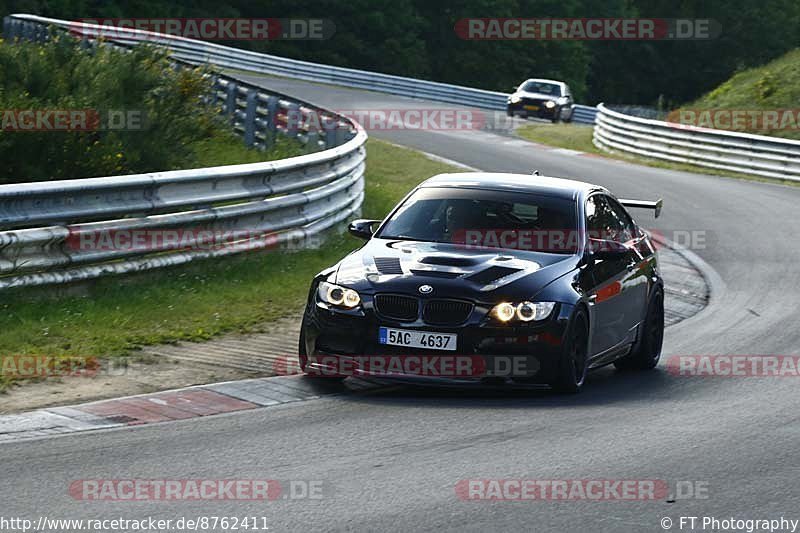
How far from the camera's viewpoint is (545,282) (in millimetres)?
9602

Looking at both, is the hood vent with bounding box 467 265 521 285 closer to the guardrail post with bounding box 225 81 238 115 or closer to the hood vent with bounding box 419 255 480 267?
the hood vent with bounding box 419 255 480 267

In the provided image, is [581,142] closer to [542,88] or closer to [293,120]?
[542,88]

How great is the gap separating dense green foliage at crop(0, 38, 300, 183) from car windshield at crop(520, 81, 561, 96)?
2789cm

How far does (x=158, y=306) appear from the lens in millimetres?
11789

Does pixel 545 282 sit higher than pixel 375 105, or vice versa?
pixel 545 282

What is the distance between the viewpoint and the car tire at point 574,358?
31.1 ft

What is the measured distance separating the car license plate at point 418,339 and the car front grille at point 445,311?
0.28 ft

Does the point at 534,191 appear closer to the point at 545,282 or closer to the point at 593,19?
the point at 545,282

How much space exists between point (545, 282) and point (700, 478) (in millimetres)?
2573

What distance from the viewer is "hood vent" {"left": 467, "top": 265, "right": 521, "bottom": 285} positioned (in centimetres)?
945

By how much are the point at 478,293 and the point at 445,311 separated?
242 millimetres

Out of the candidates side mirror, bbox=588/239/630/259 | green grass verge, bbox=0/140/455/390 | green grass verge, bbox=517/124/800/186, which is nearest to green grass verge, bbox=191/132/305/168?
green grass verge, bbox=0/140/455/390

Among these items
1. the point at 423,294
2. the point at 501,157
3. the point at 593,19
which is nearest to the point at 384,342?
the point at 423,294
